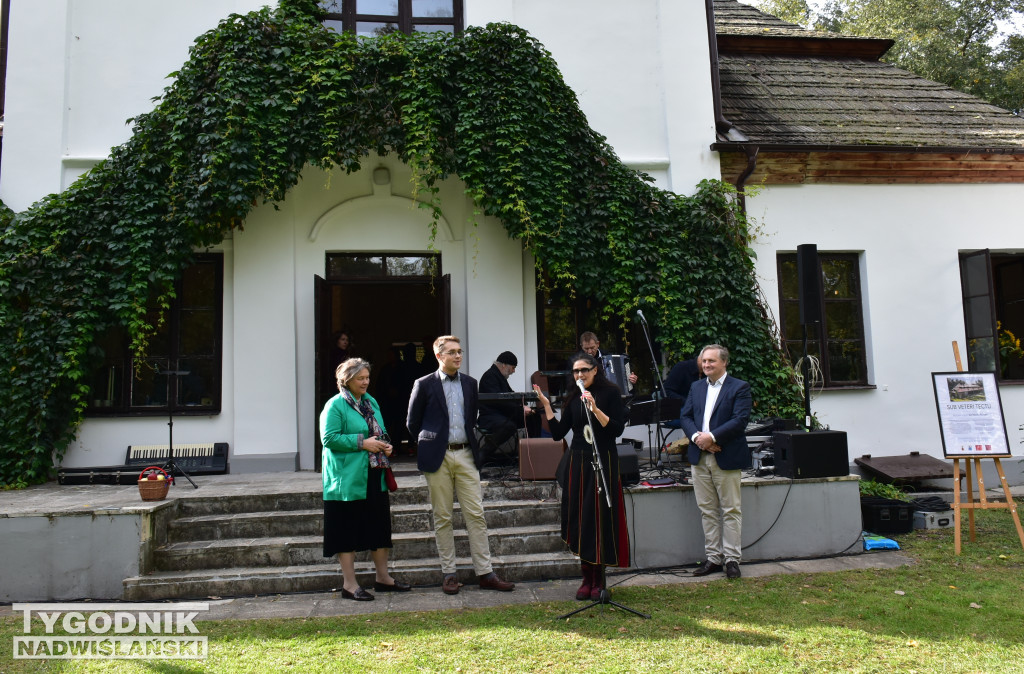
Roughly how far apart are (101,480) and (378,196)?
471cm

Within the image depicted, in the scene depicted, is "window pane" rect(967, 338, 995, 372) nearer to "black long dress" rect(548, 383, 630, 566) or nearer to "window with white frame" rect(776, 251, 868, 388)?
"window with white frame" rect(776, 251, 868, 388)

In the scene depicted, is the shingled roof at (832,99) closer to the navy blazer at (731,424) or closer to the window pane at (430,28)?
the window pane at (430,28)

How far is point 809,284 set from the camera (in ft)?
24.5

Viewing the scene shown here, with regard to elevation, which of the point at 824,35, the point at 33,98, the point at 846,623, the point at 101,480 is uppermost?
the point at 824,35

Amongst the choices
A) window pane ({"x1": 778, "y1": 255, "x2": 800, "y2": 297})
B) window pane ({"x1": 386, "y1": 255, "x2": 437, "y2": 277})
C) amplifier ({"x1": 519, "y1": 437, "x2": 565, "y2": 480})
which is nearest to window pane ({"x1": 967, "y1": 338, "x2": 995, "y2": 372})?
window pane ({"x1": 778, "y1": 255, "x2": 800, "y2": 297})

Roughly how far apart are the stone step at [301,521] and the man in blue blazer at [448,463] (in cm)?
97

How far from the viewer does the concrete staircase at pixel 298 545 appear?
582 cm

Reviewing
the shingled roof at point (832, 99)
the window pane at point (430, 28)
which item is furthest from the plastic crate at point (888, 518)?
the window pane at point (430, 28)

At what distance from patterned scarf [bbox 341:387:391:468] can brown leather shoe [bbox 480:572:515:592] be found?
3.97 feet

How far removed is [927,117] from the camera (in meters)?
10.6

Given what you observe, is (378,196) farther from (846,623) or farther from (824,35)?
(824,35)

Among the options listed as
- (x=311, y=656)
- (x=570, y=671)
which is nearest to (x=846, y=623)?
(x=570, y=671)

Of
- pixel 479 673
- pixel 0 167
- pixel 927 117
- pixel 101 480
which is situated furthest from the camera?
pixel 927 117

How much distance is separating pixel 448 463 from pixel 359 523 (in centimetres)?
82
